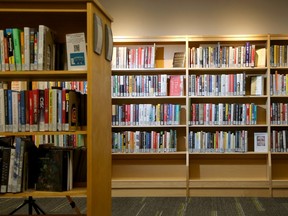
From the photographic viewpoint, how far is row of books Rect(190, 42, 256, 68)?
5707mm

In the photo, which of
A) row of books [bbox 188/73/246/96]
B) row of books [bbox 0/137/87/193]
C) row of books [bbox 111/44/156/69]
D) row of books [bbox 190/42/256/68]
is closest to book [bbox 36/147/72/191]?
row of books [bbox 0/137/87/193]

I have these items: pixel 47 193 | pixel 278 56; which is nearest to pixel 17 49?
pixel 47 193

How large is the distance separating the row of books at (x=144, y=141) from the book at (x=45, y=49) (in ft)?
9.70

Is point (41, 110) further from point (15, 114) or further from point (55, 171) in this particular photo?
point (55, 171)

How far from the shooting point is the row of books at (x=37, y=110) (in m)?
2.75

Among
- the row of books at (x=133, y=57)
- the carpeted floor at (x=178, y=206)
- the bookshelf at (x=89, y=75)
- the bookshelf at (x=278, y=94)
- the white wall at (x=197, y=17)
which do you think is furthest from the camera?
the white wall at (x=197, y=17)

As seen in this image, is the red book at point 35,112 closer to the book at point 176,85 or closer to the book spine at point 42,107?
the book spine at point 42,107

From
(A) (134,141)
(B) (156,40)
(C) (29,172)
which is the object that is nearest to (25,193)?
(C) (29,172)

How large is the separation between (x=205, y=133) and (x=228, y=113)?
394mm

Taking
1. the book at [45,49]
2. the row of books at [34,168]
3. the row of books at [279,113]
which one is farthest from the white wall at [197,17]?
the row of books at [34,168]

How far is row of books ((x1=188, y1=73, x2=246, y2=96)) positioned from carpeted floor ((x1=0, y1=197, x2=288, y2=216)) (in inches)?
53.2

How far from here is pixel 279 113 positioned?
570 cm

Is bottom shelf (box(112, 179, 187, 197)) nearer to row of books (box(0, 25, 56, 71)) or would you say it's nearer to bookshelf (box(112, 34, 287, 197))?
bookshelf (box(112, 34, 287, 197))

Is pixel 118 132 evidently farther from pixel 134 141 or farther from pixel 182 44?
pixel 182 44
